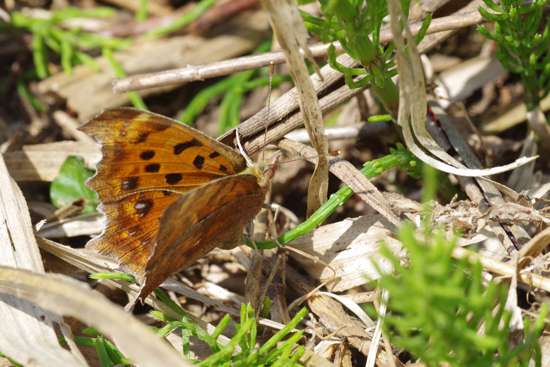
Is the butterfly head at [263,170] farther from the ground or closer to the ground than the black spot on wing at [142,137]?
closer to the ground

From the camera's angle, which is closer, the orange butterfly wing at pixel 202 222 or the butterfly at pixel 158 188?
the orange butterfly wing at pixel 202 222

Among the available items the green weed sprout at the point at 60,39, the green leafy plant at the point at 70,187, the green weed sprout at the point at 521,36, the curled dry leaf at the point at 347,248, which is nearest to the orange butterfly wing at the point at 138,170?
the curled dry leaf at the point at 347,248

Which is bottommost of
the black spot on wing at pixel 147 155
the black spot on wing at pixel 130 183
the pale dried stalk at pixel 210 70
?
the black spot on wing at pixel 130 183

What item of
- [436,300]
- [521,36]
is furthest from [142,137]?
[521,36]

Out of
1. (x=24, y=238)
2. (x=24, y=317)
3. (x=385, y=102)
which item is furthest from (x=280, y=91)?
(x=24, y=317)

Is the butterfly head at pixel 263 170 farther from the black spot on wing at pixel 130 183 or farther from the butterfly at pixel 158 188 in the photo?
the black spot on wing at pixel 130 183

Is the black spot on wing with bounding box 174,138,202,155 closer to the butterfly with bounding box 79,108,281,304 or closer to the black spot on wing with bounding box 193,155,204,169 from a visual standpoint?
the butterfly with bounding box 79,108,281,304

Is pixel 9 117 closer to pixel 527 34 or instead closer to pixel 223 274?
pixel 223 274
